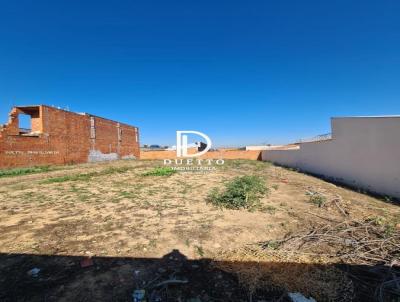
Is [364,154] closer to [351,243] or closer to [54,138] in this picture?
[351,243]

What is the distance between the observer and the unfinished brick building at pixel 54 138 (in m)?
12.2

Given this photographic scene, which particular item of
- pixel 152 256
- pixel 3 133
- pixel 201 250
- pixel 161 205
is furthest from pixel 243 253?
pixel 3 133

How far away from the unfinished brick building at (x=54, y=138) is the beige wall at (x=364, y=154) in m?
15.6

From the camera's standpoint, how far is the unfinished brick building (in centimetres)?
1223

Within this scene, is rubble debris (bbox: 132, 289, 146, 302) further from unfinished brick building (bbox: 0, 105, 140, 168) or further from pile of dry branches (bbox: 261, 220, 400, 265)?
unfinished brick building (bbox: 0, 105, 140, 168)

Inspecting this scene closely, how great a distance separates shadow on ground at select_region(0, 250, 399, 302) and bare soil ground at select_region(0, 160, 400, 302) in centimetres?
1

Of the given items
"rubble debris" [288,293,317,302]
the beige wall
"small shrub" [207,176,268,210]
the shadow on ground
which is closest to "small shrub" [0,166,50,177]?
the shadow on ground

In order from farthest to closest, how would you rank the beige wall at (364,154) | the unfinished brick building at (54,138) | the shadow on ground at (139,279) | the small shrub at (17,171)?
the unfinished brick building at (54,138), the small shrub at (17,171), the beige wall at (364,154), the shadow on ground at (139,279)

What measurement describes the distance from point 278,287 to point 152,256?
1.53m

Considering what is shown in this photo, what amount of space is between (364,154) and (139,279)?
801cm

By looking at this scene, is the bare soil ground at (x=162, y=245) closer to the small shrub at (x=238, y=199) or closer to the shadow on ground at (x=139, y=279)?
the shadow on ground at (x=139, y=279)

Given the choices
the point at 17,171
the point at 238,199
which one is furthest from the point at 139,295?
the point at 17,171

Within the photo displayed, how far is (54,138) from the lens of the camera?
1462 centimetres

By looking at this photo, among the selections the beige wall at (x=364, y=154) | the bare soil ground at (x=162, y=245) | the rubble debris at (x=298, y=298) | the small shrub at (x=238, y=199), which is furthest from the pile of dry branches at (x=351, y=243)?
the beige wall at (x=364, y=154)
